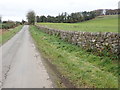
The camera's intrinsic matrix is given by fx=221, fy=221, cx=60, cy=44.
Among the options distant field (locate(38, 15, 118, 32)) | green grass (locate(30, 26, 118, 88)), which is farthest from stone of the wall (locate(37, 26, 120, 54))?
distant field (locate(38, 15, 118, 32))

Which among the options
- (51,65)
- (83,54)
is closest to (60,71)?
(51,65)

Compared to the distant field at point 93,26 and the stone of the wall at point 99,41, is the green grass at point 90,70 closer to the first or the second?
the stone of the wall at point 99,41

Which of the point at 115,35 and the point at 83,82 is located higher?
the point at 115,35

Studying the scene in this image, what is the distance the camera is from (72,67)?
10750 mm

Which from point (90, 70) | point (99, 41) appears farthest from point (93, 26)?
point (90, 70)

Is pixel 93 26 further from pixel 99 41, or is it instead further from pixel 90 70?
pixel 90 70

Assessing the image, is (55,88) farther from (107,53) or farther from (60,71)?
(107,53)

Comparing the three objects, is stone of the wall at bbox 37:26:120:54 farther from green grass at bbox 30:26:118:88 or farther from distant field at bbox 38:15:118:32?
distant field at bbox 38:15:118:32

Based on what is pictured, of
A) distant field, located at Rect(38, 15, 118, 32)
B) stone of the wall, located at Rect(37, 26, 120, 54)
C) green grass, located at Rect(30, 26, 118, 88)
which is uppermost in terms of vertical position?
distant field, located at Rect(38, 15, 118, 32)

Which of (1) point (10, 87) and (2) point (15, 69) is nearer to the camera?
(1) point (10, 87)

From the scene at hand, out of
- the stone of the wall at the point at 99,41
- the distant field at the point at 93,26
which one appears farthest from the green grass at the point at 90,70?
the distant field at the point at 93,26

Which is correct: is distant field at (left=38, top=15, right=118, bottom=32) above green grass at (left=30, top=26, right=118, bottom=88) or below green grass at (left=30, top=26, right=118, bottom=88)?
above

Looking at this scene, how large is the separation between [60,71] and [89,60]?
2064 millimetres

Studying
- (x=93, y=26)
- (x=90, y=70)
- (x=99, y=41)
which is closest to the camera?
(x=90, y=70)
